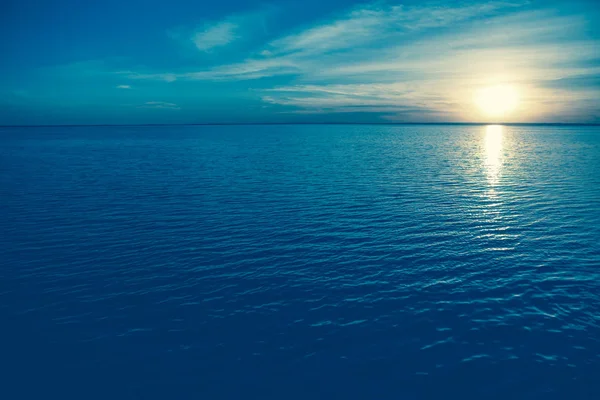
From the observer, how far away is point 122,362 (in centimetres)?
2086

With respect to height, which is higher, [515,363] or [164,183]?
[164,183]

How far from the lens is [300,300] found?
27141 millimetres

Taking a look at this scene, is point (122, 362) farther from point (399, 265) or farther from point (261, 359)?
point (399, 265)

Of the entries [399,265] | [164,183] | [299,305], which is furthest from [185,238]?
[164,183]

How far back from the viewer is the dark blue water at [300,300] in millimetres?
19781

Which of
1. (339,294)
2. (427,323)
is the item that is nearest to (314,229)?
(339,294)

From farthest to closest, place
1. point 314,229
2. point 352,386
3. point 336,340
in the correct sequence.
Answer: point 314,229 < point 336,340 < point 352,386

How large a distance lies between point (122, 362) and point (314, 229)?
2524cm

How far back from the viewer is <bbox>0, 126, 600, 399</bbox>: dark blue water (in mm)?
19781

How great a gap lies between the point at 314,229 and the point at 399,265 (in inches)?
486

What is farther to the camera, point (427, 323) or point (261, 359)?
point (427, 323)

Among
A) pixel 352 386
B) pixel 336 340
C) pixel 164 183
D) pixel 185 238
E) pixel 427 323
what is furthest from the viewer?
pixel 164 183

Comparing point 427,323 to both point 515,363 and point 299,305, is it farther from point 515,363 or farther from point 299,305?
point 299,305

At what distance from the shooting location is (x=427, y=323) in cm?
2441
